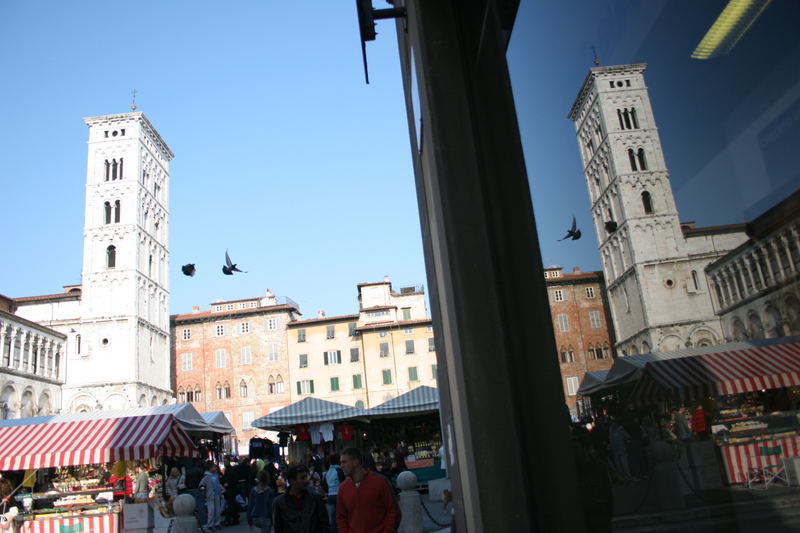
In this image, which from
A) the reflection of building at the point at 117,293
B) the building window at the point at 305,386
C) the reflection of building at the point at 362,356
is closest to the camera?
the reflection of building at the point at 117,293

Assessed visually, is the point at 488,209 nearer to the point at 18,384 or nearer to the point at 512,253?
the point at 512,253

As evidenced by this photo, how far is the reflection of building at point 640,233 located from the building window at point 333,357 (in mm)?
52779

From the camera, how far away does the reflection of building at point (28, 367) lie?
36719 mm

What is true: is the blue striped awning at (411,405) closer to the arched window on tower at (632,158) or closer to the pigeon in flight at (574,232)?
the pigeon in flight at (574,232)

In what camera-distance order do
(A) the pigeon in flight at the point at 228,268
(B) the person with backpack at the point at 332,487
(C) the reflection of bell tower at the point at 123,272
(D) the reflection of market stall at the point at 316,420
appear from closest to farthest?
(B) the person with backpack at the point at 332,487
(D) the reflection of market stall at the point at 316,420
(A) the pigeon in flight at the point at 228,268
(C) the reflection of bell tower at the point at 123,272

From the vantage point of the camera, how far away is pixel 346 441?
893 inches

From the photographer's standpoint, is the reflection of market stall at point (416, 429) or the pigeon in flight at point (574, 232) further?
the reflection of market stall at point (416, 429)

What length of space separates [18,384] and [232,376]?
61.1 feet

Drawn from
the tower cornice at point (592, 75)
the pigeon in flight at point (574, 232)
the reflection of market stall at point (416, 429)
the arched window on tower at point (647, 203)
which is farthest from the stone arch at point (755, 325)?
the reflection of market stall at point (416, 429)

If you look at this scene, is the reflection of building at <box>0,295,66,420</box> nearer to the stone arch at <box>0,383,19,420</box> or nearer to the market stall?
the stone arch at <box>0,383,19,420</box>

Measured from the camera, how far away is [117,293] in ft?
162

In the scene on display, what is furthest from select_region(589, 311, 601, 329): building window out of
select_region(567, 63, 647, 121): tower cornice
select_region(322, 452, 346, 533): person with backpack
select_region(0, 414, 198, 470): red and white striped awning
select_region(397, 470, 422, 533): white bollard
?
select_region(0, 414, 198, 470): red and white striped awning

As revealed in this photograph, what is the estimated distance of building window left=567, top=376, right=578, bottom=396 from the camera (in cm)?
243

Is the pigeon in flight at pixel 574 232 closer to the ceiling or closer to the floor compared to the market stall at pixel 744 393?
closer to the ceiling
